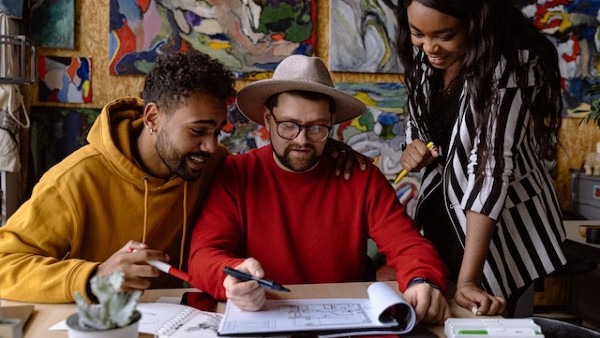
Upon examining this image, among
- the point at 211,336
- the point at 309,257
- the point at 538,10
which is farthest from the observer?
the point at 538,10

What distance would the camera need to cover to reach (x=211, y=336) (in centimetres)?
96

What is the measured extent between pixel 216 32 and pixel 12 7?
1.03 metres

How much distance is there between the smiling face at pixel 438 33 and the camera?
1.30 meters

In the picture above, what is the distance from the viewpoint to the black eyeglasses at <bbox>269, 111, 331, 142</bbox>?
1.49 meters

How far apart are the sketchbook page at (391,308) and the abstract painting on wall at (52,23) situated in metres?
2.46

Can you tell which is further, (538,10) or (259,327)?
(538,10)

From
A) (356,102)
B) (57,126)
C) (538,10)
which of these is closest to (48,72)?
(57,126)

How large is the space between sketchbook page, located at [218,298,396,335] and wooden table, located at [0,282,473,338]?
0.06 m

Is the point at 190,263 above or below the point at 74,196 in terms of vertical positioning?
below

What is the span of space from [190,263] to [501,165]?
0.80 meters

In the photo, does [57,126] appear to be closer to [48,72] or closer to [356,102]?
[48,72]

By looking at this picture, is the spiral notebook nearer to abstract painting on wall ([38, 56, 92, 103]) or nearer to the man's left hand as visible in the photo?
the man's left hand

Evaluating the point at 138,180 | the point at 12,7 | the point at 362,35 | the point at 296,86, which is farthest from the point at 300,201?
the point at 12,7

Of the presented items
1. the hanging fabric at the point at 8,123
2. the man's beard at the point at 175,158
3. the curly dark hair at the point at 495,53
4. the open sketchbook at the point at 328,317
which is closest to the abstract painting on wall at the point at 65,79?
the hanging fabric at the point at 8,123
